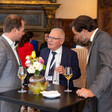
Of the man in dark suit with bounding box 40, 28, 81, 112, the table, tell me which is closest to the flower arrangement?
the table

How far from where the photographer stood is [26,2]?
892 cm

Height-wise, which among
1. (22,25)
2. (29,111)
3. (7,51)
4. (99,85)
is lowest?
(29,111)

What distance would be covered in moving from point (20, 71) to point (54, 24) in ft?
22.2

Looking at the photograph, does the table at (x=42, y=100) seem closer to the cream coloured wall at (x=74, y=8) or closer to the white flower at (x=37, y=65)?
the white flower at (x=37, y=65)

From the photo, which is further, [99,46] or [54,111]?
[99,46]

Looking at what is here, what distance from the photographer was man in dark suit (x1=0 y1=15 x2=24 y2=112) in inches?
120

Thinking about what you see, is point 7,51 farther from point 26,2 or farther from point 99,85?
point 26,2

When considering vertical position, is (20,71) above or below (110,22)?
below

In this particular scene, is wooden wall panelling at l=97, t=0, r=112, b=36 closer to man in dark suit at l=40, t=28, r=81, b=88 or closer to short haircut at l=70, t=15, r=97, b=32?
man in dark suit at l=40, t=28, r=81, b=88

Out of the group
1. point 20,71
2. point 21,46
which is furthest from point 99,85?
point 21,46

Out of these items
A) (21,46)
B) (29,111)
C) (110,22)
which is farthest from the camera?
(110,22)

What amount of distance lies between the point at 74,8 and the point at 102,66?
6.98 meters

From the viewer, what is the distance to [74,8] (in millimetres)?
9586

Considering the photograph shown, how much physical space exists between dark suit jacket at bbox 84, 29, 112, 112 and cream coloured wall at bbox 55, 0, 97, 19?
6584 millimetres
